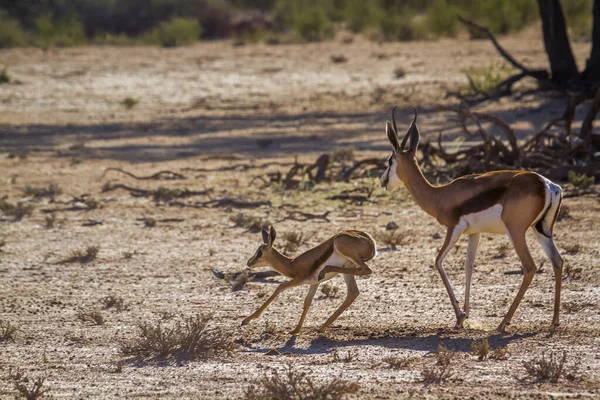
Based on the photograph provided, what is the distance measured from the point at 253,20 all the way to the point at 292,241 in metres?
29.7

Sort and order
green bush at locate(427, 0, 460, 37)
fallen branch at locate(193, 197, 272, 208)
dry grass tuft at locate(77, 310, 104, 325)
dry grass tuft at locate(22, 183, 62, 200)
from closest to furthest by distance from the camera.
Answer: dry grass tuft at locate(77, 310, 104, 325) → fallen branch at locate(193, 197, 272, 208) → dry grass tuft at locate(22, 183, 62, 200) → green bush at locate(427, 0, 460, 37)

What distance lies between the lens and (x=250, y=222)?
40.1ft

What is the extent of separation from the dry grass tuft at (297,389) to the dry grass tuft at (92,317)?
7.76ft

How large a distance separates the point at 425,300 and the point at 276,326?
1.54 metres

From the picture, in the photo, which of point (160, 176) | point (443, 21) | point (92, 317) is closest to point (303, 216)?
point (160, 176)

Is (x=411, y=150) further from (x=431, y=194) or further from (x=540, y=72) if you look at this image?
(x=540, y=72)

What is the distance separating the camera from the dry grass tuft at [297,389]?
6133mm

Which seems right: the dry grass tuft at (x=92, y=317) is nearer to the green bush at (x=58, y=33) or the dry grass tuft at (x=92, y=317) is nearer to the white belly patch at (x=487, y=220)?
the white belly patch at (x=487, y=220)

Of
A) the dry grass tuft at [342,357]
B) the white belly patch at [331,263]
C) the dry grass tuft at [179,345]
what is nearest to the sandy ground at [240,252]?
the dry grass tuft at [342,357]

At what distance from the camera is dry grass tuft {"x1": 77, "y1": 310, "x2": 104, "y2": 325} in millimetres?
8383

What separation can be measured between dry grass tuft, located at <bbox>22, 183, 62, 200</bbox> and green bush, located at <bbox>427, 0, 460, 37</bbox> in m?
21.0

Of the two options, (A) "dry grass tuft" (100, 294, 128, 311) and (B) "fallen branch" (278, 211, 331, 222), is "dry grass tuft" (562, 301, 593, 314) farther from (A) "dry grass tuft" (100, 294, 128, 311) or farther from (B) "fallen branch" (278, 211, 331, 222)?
(B) "fallen branch" (278, 211, 331, 222)

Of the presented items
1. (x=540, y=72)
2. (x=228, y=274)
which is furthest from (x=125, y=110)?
(x=228, y=274)

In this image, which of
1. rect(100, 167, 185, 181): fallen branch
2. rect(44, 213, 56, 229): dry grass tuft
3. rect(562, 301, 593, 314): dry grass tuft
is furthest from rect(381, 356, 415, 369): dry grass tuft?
rect(100, 167, 185, 181): fallen branch
